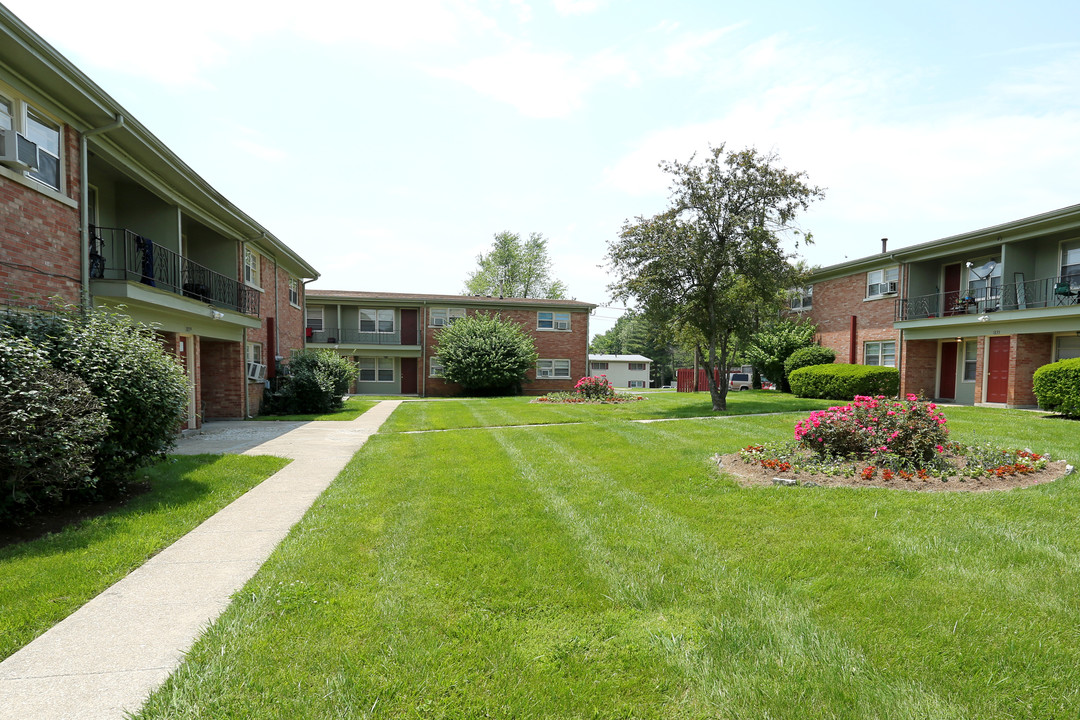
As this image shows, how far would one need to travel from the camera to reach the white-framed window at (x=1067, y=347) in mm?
16438

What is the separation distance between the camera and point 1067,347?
54.9 ft

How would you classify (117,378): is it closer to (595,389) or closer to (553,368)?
(595,389)

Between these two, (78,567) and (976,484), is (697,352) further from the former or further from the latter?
(78,567)

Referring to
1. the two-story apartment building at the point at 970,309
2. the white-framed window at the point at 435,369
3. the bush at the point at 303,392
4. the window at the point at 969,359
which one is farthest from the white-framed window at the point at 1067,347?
the white-framed window at the point at 435,369

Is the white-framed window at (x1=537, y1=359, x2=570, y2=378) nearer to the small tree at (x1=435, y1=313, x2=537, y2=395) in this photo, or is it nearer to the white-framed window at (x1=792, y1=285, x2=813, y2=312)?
the small tree at (x1=435, y1=313, x2=537, y2=395)

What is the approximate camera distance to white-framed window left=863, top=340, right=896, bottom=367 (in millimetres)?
21906

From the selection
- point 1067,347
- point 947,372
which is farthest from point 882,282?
point 1067,347

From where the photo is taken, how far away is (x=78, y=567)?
3.93 metres

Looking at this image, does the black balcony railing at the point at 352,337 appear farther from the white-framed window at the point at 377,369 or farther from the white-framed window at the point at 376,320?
the white-framed window at the point at 377,369

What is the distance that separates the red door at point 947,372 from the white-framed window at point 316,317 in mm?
28769

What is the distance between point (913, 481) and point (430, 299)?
25.6m

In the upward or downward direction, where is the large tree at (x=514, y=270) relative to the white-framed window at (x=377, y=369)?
upward

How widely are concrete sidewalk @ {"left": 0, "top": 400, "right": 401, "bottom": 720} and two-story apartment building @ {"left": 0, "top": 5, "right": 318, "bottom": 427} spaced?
4.36m

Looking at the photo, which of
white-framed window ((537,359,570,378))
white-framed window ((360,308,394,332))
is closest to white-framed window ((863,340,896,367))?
white-framed window ((537,359,570,378))
